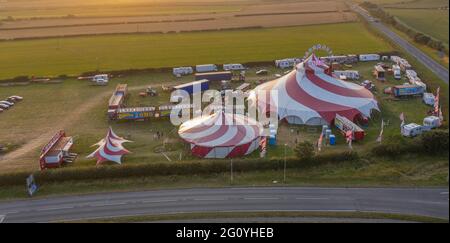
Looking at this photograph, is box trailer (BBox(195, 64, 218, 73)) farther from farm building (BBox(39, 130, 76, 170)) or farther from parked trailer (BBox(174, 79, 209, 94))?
farm building (BBox(39, 130, 76, 170))

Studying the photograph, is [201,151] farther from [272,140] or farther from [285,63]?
[285,63]

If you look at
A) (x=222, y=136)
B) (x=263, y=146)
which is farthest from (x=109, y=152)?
(x=263, y=146)

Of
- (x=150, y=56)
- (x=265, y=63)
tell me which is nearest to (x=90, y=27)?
(x=150, y=56)

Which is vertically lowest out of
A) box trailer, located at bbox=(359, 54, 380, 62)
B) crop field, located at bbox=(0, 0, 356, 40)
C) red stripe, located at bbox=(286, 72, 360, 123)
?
red stripe, located at bbox=(286, 72, 360, 123)

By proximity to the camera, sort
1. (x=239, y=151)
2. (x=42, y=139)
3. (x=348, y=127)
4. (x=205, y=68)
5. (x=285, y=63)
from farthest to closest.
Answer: (x=285, y=63)
(x=205, y=68)
(x=42, y=139)
(x=348, y=127)
(x=239, y=151)

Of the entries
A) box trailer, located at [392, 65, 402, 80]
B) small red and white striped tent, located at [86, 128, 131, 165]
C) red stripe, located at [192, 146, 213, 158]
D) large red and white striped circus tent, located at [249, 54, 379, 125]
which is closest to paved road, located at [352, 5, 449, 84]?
box trailer, located at [392, 65, 402, 80]

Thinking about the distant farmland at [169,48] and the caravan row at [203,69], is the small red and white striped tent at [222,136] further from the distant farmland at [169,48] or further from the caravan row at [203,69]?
the distant farmland at [169,48]
